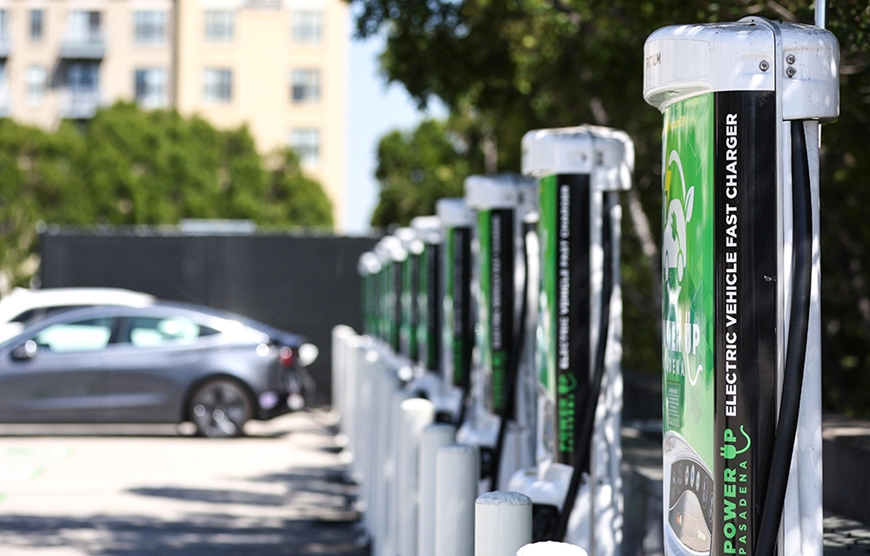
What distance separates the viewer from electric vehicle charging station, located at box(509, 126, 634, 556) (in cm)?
492

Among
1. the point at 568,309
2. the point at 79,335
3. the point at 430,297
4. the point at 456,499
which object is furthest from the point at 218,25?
the point at 456,499

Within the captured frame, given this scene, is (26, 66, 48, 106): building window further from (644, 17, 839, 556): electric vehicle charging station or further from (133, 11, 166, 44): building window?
(644, 17, 839, 556): electric vehicle charging station

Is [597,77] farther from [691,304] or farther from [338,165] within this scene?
[338,165]

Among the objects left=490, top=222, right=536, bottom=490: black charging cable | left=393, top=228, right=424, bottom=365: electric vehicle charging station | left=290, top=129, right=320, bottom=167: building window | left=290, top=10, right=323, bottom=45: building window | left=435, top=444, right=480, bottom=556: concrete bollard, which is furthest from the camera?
left=290, top=129, right=320, bottom=167: building window

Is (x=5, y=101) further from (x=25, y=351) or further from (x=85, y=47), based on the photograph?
(x=25, y=351)

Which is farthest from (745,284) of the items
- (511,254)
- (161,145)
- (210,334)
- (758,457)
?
Result: (161,145)

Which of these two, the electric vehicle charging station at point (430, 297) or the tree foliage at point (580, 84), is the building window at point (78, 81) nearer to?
the tree foliage at point (580, 84)

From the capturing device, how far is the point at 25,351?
14.8 metres

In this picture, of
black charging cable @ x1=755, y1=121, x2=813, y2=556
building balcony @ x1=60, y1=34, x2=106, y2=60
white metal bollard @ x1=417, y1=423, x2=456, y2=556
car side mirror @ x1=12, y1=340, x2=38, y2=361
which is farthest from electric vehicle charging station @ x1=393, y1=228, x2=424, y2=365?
building balcony @ x1=60, y1=34, x2=106, y2=60

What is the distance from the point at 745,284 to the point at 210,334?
1274cm

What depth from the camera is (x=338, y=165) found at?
71.1 m

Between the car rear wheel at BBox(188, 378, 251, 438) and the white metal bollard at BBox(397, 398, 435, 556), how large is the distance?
897 centimetres

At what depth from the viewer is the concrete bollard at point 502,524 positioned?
11.4 ft

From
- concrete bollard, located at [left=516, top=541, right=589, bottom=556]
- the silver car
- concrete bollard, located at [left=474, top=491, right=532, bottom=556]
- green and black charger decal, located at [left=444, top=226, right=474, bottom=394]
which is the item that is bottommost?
the silver car
